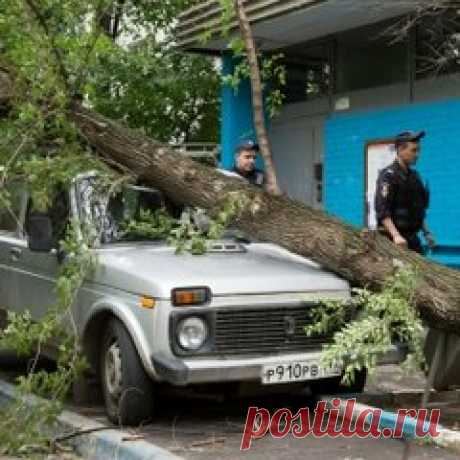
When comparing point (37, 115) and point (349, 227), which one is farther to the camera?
point (37, 115)

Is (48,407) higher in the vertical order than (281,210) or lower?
lower

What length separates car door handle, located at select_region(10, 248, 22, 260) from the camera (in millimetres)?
7250

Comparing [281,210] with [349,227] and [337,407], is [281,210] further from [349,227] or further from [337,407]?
[337,407]

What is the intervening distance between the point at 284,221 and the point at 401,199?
1.67 metres

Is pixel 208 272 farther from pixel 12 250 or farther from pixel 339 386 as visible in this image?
A: pixel 12 250

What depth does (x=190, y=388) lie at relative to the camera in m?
5.77

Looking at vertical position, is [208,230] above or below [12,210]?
below

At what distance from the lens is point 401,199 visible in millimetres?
7410

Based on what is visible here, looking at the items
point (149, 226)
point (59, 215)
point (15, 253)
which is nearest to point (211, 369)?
point (149, 226)

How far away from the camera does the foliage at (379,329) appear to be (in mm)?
5129

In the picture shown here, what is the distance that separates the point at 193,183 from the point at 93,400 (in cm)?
189

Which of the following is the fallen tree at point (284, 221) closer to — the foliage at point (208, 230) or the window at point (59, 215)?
the foliage at point (208, 230)

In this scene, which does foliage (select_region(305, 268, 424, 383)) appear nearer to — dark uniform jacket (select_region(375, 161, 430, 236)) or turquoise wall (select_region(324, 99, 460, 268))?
dark uniform jacket (select_region(375, 161, 430, 236))

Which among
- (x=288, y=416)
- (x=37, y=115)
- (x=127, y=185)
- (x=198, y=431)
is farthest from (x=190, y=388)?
(x=37, y=115)
